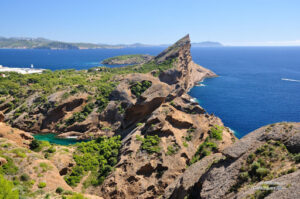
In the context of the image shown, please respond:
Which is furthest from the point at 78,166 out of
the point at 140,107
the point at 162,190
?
the point at 140,107

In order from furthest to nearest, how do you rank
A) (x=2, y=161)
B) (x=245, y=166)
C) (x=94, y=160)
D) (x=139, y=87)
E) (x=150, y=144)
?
1. (x=139, y=87)
2. (x=94, y=160)
3. (x=150, y=144)
4. (x=2, y=161)
5. (x=245, y=166)

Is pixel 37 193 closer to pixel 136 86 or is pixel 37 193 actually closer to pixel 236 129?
pixel 136 86

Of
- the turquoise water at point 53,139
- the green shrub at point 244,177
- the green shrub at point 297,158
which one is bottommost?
the turquoise water at point 53,139

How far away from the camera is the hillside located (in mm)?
23906

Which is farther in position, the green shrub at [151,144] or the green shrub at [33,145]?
the green shrub at [33,145]

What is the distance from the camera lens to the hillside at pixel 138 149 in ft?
78.4

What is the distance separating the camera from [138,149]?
137 feet

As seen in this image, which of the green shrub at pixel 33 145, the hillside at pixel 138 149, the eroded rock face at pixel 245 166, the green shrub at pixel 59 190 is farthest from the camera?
the green shrub at pixel 33 145

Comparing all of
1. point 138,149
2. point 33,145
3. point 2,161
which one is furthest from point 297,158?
point 33,145

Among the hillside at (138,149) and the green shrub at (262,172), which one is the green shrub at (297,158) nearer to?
the hillside at (138,149)

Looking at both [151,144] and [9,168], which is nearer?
[9,168]

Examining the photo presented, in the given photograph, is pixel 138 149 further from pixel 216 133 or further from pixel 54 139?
pixel 54 139

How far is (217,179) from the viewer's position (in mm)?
24500

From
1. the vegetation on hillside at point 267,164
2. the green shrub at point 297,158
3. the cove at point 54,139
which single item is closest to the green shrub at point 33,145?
the cove at point 54,139
